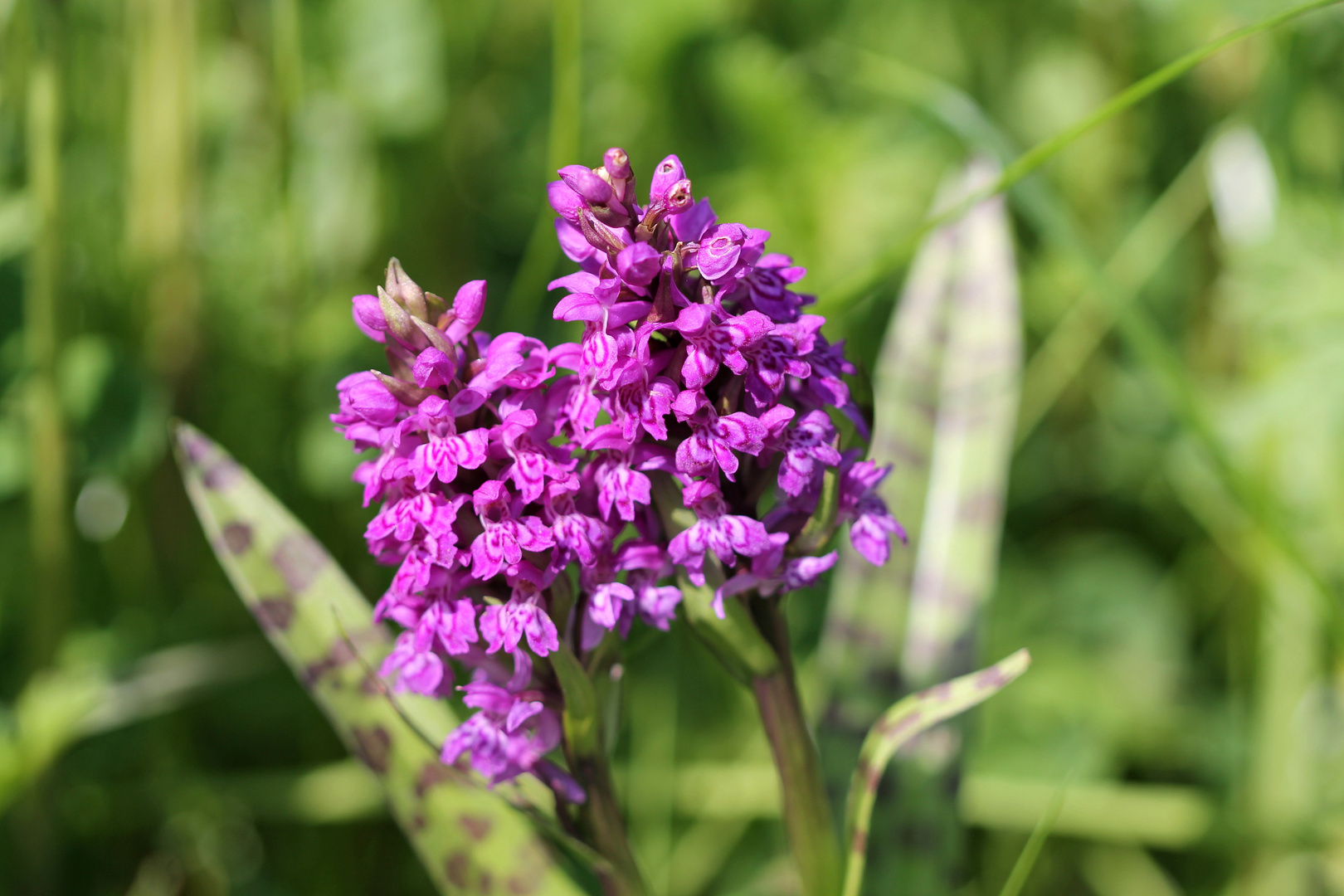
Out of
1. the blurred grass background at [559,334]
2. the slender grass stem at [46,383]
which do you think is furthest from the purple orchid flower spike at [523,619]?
the slender grass stem at [46,383]

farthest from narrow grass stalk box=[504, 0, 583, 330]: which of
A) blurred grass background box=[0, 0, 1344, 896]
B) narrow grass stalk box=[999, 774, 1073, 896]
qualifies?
narrow grass stalk box=[999, 774, 1073, 896]

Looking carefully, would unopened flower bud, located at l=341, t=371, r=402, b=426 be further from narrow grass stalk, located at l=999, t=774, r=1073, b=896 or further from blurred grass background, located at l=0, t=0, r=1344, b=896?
narrow grass stalk, located at l=999, t=774, r=1073, b=896

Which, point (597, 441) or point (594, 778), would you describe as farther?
point (594, 778)

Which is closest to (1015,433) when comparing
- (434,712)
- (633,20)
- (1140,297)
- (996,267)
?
(1140,297)

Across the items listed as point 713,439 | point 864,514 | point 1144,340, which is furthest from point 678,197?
Answer: point 1144,340

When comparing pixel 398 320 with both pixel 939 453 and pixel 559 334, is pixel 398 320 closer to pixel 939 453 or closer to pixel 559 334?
pixel 939 453

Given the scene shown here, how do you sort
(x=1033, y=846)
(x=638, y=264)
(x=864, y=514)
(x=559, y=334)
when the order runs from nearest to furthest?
1. (x=638, y=264)
2. (x=864, y=514)
3. (x=1033, y=846)
4. (x=559, y=334)

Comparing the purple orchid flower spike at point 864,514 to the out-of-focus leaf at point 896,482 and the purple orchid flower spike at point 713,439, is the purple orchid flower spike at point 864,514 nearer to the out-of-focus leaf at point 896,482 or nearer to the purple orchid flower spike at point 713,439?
the purple orchid flower spike at point 713,439
